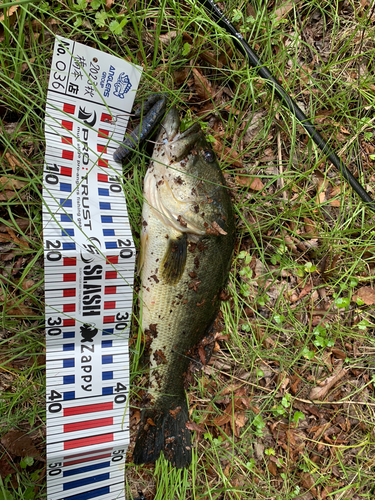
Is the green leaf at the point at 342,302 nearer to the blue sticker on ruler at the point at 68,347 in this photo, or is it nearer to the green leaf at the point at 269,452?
the green leaf at the point at 269,452

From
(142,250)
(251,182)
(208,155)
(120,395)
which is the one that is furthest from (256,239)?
(120,395)

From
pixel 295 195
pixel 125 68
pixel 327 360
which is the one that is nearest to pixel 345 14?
pixel 295 195

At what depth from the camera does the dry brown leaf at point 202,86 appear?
2451mm

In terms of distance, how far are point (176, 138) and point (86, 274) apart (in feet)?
3.76

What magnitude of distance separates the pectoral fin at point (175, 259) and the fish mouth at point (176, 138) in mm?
573

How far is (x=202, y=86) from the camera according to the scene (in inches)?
97.0

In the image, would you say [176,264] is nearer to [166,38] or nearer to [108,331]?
[108,331]

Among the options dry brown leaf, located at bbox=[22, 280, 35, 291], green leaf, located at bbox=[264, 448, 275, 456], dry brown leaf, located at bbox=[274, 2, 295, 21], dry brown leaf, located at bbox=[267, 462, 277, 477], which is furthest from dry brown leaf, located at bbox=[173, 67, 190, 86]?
dry brown leaf, located at bbox=[267, 462, 277, 477]

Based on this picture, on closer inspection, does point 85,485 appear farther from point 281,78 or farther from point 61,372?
point 281,78

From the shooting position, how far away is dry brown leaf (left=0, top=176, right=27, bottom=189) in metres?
2.11

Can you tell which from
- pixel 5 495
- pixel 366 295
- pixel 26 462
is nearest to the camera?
pixel 5 495

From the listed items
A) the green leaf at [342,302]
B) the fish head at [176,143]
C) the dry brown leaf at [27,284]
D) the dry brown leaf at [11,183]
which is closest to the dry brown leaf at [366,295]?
the green leaf at [342,302]

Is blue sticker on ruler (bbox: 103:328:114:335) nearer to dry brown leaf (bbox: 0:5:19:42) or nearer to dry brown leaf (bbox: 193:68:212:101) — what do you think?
dry brown leaf (bbox: 193:68:212:101)

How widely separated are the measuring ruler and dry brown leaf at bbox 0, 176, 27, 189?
244 mm
